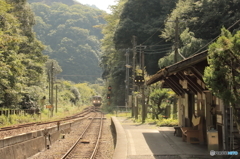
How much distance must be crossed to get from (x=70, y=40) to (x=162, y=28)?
11872cm

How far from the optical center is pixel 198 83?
11602 millimetres

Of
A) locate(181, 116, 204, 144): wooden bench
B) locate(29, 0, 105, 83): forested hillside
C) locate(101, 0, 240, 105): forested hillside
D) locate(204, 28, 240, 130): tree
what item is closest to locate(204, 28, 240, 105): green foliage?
locate(204, 28, 240, 130): tree

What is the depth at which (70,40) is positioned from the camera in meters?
160

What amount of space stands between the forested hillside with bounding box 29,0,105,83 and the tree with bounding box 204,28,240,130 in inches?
4939

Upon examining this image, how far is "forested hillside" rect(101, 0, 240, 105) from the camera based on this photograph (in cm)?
3034

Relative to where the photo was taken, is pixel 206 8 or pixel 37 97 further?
pixel 37 97

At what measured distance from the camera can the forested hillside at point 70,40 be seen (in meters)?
150

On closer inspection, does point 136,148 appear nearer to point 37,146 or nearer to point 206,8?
point 37,146

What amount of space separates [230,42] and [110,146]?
31.2ft

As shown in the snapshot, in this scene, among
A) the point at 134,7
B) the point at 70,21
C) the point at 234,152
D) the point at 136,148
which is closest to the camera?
the point at 234,152

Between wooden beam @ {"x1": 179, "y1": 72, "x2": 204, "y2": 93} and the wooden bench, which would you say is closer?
wooden beam @ {"x1": 179, "y1": 72, "x2": 204, "y2": 93}

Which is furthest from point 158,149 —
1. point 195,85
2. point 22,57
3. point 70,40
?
point 70,40

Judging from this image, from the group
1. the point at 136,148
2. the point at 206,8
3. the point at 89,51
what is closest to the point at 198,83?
the point at 136,148

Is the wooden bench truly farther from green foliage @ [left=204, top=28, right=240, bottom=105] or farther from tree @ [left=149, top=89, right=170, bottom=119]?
tree @ [left=149, top=89, right=170, bottom=119]
